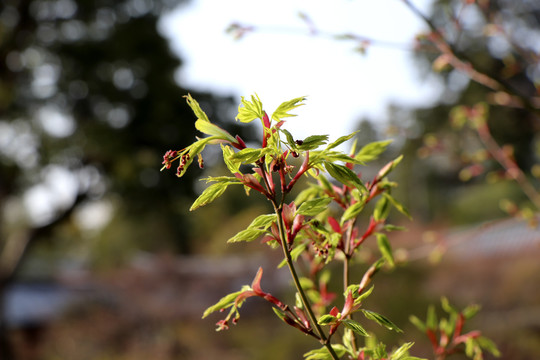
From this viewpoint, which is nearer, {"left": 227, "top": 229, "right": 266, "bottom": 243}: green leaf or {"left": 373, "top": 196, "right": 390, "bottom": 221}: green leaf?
{"left": 227, "top": 229, "right": 266, "bottom": 243}: green leaf

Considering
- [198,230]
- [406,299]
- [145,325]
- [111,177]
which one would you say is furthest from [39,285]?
[406,299]

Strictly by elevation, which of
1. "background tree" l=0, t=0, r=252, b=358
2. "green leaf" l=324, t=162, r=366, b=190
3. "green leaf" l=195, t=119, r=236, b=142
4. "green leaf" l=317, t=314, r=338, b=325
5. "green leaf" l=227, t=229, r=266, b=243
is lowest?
"background tree" l=0, t=0, r=252, b=358

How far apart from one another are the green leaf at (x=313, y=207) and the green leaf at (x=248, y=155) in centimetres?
5

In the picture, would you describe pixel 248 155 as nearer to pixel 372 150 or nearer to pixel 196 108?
pixel 196 108

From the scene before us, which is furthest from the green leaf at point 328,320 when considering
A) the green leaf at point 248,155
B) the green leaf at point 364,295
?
the green leaf at point 248,155

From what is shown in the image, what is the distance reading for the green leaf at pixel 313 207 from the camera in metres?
0.34

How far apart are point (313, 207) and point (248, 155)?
2.6 inches

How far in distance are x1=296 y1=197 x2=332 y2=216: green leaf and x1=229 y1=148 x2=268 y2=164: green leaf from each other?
0.18 feet

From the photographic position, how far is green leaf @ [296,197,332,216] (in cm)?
34

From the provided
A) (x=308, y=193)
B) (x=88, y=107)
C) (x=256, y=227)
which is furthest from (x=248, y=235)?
(x=88, y=107)

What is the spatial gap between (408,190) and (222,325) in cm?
1080

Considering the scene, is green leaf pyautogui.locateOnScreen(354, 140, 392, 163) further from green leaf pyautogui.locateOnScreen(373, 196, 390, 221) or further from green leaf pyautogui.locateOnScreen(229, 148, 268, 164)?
green leaf pyautogui.locateOnScreen(229, 148, 268, 164)

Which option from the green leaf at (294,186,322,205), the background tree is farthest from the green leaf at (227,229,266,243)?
the background tree

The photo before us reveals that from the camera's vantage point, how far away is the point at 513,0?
8.27 m
